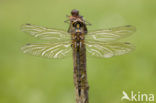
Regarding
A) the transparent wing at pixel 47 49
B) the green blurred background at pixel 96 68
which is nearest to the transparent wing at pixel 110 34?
the transparent wing at pixel 47 49

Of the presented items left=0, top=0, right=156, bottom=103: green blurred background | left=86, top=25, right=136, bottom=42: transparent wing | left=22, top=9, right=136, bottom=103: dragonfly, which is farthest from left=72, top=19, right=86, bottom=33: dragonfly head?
left=0, top=0, right=156, bottom=103: green blurred background

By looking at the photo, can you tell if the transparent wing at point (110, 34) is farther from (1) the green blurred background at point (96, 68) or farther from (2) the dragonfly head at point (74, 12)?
(1) the green blurred background at point (96, 68)

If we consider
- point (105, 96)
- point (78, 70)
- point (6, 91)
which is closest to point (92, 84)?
point (105, 96)

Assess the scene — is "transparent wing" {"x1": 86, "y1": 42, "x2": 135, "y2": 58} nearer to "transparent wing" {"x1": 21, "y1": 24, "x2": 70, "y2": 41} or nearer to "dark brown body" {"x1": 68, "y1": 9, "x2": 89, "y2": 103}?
"dark brown body" {"x1": 68, "y1": 9, "x2": 89, "y2": 103}

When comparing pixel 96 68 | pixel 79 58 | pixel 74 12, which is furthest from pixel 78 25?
pixel 96 68

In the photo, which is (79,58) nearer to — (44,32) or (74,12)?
(74,12)

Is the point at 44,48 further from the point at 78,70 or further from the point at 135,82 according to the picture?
the point at 135,82
